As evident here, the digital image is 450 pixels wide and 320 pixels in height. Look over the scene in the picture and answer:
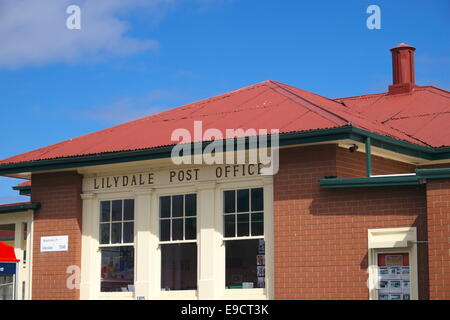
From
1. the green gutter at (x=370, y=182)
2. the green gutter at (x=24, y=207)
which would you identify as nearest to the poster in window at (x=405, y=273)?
the green gutter at (x=370, y=182)

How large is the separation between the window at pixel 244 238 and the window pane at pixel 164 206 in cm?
133

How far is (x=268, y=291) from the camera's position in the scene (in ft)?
52.7

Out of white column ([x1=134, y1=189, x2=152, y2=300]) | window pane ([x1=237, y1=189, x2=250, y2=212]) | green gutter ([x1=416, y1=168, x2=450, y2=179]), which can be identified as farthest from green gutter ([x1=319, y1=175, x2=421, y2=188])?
white column ([x1=134, y1=189, x2=152, y2=300])

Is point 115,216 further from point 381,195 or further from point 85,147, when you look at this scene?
point 381,195

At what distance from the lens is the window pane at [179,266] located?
17.3 meters

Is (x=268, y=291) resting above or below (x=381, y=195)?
below

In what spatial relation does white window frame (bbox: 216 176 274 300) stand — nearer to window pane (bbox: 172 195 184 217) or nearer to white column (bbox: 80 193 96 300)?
window pane (bbox: 172 195 184 217)

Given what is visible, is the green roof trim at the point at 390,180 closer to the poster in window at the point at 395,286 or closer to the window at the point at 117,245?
the poster in window at the point at 395,286

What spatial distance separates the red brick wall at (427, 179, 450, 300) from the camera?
45.1ft

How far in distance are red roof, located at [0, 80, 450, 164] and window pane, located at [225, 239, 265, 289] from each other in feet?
7.29

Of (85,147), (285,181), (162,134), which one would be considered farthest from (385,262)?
(85,147)

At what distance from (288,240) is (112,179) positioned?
4.41m

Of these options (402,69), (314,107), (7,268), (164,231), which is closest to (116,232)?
(164,231)

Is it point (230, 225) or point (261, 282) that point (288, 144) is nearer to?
point (230, 225)
